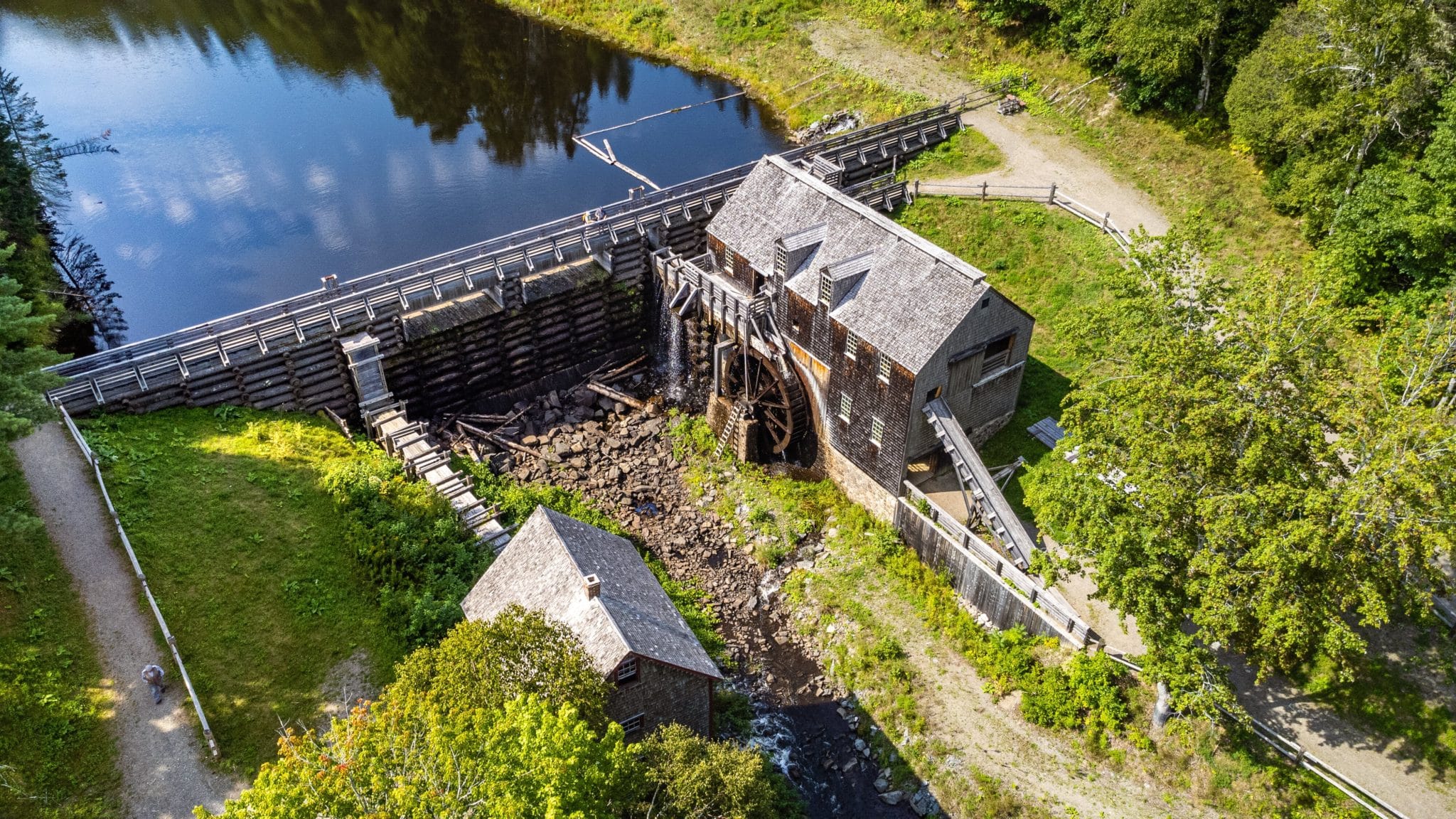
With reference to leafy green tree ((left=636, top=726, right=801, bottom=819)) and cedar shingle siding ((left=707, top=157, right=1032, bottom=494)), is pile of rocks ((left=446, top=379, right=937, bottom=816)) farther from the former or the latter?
cedar shingle siding ((left=707, top=157, right=1032, bottom=494))

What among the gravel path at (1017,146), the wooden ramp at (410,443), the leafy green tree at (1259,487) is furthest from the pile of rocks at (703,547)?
the gravel path at (1017,146)

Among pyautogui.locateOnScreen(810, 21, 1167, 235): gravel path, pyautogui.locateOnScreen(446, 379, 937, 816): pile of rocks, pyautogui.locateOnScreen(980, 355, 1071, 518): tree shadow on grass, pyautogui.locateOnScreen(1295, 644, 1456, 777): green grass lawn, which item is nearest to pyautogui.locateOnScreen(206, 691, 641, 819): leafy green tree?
pyautogui.locateOnScreen(446, 379, 937, 816): pile of rocks

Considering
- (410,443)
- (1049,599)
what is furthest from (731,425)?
(1049,599)

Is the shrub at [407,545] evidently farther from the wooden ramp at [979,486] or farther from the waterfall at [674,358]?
the wooden ramp at [979,486]

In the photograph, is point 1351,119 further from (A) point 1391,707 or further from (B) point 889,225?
(A) point 1391,707

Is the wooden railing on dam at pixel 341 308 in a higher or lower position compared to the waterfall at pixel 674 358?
higher

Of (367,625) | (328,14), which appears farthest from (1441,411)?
(328,14)

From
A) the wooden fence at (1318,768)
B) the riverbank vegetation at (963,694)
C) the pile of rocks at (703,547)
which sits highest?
the wooden fence at (1318,768)
